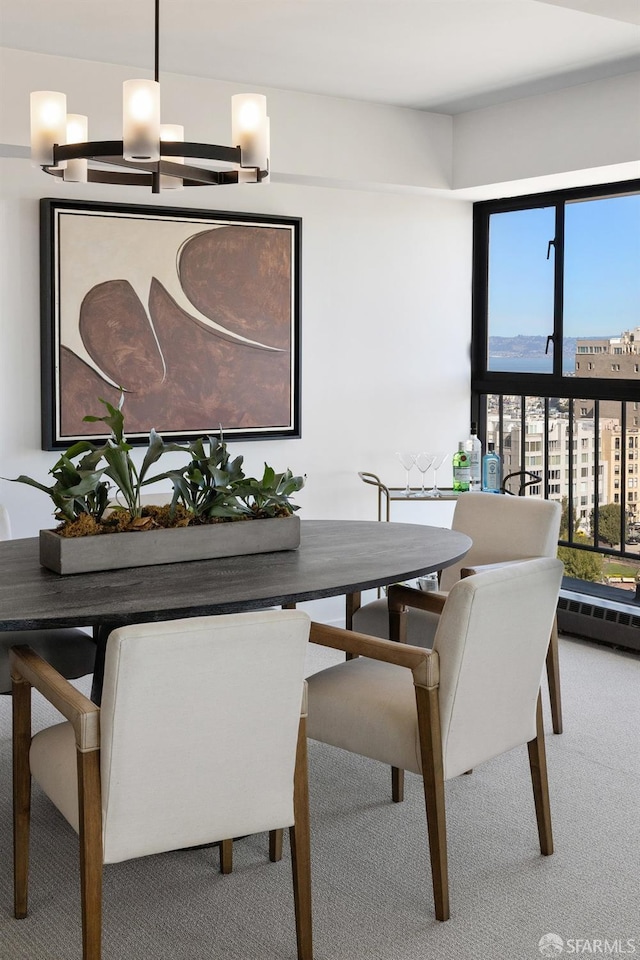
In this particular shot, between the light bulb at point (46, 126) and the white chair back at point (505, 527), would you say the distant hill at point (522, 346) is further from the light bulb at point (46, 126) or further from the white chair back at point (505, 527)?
the light bulb at point (46, 126)

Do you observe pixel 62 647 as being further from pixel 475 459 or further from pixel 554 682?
pixel 475 459

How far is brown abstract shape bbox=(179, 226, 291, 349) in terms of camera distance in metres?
4.73

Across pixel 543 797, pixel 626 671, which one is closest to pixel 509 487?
pixel 626 671

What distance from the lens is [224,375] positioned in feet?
15.9

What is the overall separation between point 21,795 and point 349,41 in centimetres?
299

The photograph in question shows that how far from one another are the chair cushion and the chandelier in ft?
4.81

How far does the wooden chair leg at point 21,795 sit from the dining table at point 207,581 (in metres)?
0.24

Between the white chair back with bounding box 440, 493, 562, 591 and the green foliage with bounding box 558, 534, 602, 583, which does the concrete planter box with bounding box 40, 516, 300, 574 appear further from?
the green foliage with bounding box 558, 534, 602, 583

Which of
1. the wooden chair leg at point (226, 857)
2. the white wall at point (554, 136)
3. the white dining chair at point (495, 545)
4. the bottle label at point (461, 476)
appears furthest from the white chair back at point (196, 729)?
the bottle label at point (461, 476)

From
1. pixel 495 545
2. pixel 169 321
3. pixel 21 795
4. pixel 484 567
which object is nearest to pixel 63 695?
pixel 21 795

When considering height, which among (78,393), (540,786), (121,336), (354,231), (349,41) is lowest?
(540,786)

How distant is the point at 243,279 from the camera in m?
4.86

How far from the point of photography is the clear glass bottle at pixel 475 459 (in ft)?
18.3

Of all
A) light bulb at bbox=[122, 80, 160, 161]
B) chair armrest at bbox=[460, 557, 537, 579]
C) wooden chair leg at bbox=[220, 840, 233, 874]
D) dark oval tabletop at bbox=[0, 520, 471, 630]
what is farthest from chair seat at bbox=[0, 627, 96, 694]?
light bulb at bbox=[122, 80, 160, 161]
